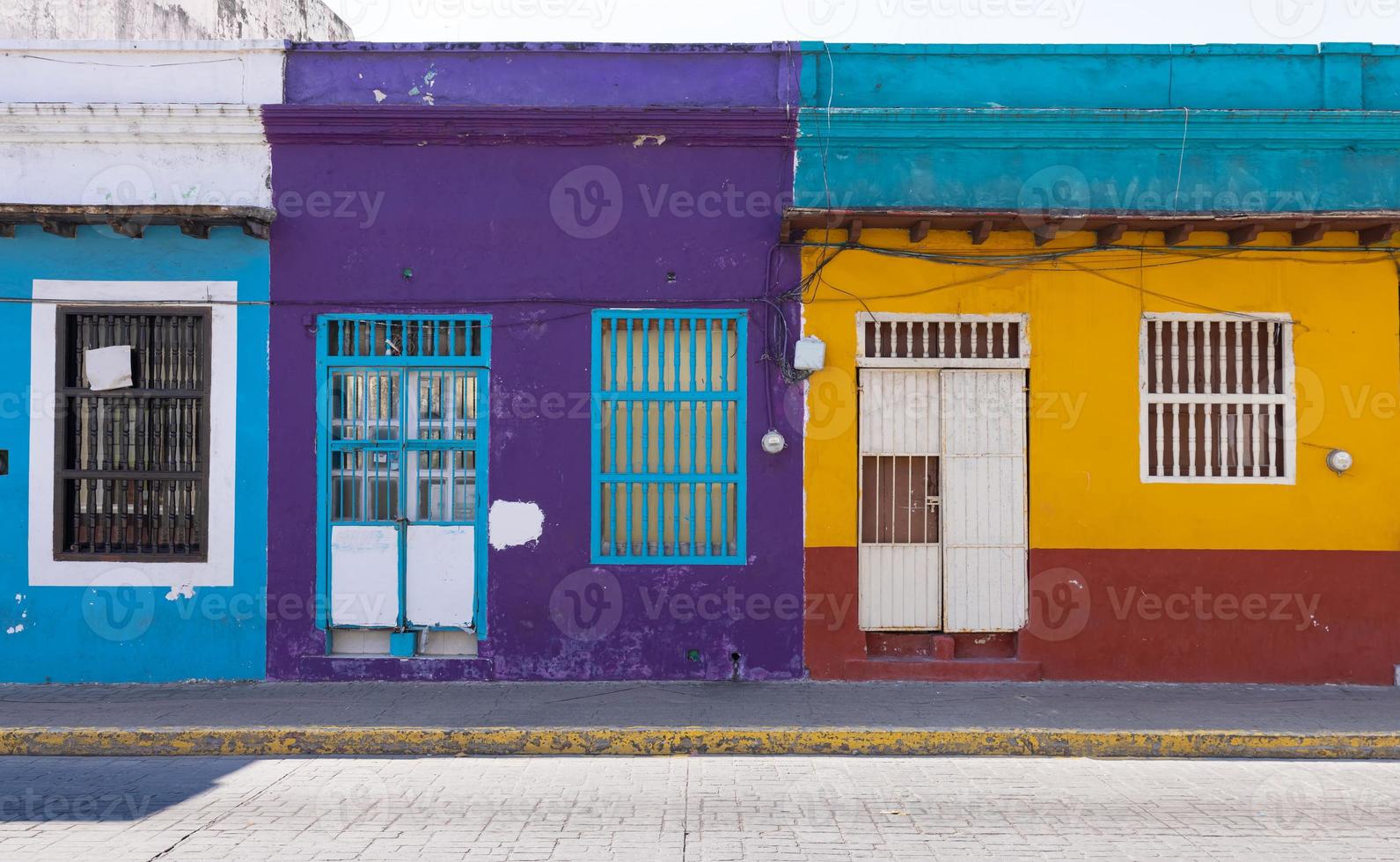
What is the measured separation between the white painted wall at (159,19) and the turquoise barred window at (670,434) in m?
5.64

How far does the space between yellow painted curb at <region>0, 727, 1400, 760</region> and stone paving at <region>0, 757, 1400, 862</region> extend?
16 cm

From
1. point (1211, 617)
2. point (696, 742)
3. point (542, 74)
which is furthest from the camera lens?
point (542, 74)

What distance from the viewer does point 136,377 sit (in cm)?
859

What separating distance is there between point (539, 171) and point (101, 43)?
3.55 metres

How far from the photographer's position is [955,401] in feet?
28.2

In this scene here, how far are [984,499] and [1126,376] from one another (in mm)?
1450

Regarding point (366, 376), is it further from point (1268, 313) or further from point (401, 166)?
point (1268, 313)

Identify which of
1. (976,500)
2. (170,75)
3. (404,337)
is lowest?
(976,500)

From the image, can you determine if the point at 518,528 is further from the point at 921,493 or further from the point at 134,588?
the point at 921,493

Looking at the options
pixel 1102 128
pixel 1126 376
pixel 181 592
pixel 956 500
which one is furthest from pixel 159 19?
pixel 1126 376

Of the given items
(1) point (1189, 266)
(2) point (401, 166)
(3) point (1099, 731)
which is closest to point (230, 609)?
(2) point (401, 166)

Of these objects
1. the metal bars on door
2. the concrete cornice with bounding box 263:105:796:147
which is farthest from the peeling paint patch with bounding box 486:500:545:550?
the concrete cornice with bounding box 263:105:796:147

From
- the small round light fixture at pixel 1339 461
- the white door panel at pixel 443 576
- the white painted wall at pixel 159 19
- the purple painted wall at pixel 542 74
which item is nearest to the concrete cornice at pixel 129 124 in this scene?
the purple painted wall at pixel 542 74

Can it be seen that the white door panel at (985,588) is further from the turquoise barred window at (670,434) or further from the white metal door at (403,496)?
the white metal door at (403,496)
